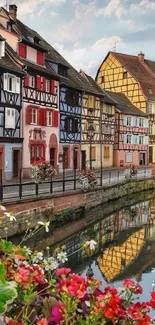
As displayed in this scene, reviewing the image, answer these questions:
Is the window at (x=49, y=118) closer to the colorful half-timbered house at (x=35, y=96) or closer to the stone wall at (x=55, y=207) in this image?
the colorful half-timbered house at (x=35, y=96)

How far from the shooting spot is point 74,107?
3644cm

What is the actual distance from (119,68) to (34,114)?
23586 millimetres

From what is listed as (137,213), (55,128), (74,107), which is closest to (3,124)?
(55,128)

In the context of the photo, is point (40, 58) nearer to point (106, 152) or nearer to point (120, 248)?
point (106, 152)

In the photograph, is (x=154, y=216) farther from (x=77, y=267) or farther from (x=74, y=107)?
(x=74, y=107)

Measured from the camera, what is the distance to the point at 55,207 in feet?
64.8

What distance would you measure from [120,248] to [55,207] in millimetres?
4405

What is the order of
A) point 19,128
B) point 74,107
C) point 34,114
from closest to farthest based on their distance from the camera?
point 19,128, point 34,114, point 74,107

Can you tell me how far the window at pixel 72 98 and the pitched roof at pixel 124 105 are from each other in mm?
8747

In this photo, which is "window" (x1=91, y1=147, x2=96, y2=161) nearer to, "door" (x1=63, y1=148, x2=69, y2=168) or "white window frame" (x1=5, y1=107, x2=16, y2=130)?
"door" (x1=63, y1=148, x2=69, y2=168)

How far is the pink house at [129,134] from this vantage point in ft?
149

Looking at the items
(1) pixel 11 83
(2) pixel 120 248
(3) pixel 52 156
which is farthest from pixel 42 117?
(2) pixel 120 248

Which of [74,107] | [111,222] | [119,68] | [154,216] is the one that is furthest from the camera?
[119,68]

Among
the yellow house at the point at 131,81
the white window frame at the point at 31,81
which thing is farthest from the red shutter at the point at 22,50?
the yellow house at the point at 131,81
